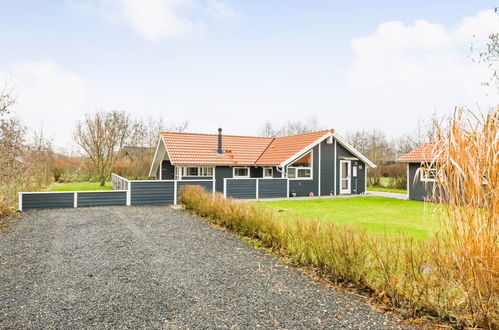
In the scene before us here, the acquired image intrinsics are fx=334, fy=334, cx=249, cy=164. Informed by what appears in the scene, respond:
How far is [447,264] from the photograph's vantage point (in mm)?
3891

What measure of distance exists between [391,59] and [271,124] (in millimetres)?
39853

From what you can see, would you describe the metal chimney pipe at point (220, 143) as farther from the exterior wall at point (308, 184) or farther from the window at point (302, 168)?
the exterior wall at point (308, 184)

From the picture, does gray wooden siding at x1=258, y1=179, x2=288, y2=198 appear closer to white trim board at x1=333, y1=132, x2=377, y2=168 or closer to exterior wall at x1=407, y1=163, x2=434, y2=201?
white trim board at x1=333, y1=132, x2=377, y2=168

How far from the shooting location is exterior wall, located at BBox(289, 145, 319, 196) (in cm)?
2094

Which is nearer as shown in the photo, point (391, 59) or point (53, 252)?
point (53, 252)

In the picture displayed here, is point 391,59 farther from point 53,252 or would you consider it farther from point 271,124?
point 271,124

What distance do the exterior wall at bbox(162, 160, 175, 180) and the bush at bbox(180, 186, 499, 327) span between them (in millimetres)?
16519

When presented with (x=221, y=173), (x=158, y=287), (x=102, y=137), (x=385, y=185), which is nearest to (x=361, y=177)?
(x=385, y=185)

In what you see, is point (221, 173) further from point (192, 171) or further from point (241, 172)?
point (192, 171)

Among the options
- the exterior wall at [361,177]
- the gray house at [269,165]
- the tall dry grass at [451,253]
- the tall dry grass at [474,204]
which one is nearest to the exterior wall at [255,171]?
the gray house at [269,165]

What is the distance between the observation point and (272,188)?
66.1 feet

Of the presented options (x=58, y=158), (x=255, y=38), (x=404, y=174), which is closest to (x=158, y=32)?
(x=255, y=38)

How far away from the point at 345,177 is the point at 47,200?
1765 centimetres

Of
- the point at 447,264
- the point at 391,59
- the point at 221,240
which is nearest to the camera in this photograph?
the point at 447,264
